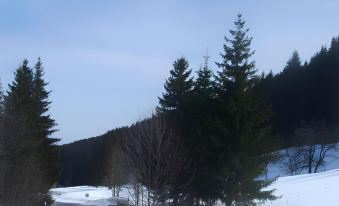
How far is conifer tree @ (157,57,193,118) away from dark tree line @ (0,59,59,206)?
10.2m

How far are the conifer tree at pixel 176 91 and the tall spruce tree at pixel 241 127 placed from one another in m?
4.18

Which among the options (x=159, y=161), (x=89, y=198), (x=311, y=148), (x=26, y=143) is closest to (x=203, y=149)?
(x=159, y=161)

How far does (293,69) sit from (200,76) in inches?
2492

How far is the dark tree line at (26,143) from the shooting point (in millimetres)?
35031

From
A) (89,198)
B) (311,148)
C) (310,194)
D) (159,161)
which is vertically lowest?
(310,194)

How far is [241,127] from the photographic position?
26672 mm

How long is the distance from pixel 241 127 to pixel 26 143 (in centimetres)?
1620

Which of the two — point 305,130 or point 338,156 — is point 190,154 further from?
point 338,156

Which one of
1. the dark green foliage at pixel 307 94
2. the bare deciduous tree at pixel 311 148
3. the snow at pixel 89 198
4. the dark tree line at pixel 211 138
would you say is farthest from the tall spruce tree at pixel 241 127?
the dark green foliage at pixel 307 94

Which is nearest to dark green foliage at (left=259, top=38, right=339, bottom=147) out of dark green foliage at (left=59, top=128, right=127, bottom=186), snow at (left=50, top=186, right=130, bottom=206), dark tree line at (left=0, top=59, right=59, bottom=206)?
snow at (left=50, top=186, right=130, bottom=206)

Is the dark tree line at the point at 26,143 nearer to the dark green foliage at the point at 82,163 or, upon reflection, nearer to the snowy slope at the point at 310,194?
the snowy slope at the point at 310,194

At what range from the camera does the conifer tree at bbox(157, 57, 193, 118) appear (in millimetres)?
31406

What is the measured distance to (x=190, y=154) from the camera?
94.9 ft

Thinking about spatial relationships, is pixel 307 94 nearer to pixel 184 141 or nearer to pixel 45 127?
pixel 45 127
